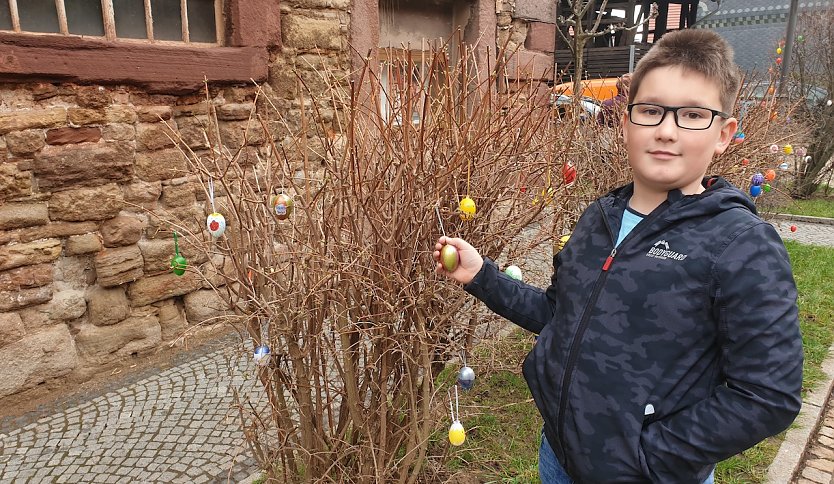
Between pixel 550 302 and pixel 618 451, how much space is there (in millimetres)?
491

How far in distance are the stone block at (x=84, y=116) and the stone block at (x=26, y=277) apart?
0.88 m

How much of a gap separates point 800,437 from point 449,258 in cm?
262

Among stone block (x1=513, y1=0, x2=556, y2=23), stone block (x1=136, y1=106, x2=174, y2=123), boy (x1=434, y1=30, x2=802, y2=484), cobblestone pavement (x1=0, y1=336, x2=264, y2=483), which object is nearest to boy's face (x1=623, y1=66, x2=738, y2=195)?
boy (x1=434, y1=30, x2=802, y2=484)

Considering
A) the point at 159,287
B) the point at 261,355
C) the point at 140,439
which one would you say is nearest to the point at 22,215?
the point at 159,287

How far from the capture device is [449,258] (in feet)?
5.47

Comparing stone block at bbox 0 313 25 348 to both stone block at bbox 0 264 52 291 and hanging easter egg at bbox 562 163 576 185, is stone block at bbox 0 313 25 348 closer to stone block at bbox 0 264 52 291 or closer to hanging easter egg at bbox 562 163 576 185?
stone block at bbox 0 264 52 291

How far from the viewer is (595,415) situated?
4.80 ft

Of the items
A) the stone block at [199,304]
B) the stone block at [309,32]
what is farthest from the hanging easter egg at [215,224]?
the stone block at [309,32]

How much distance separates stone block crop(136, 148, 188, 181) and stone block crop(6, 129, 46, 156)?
1.93 ft

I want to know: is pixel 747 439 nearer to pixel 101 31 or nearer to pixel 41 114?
pixel 41 114

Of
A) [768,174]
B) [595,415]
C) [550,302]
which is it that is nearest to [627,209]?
[550,302]

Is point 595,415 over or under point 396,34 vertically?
under

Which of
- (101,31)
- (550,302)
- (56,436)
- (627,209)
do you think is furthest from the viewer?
(101,31)

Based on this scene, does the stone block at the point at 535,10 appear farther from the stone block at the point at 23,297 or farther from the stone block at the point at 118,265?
the stone block at the point at 23,297
